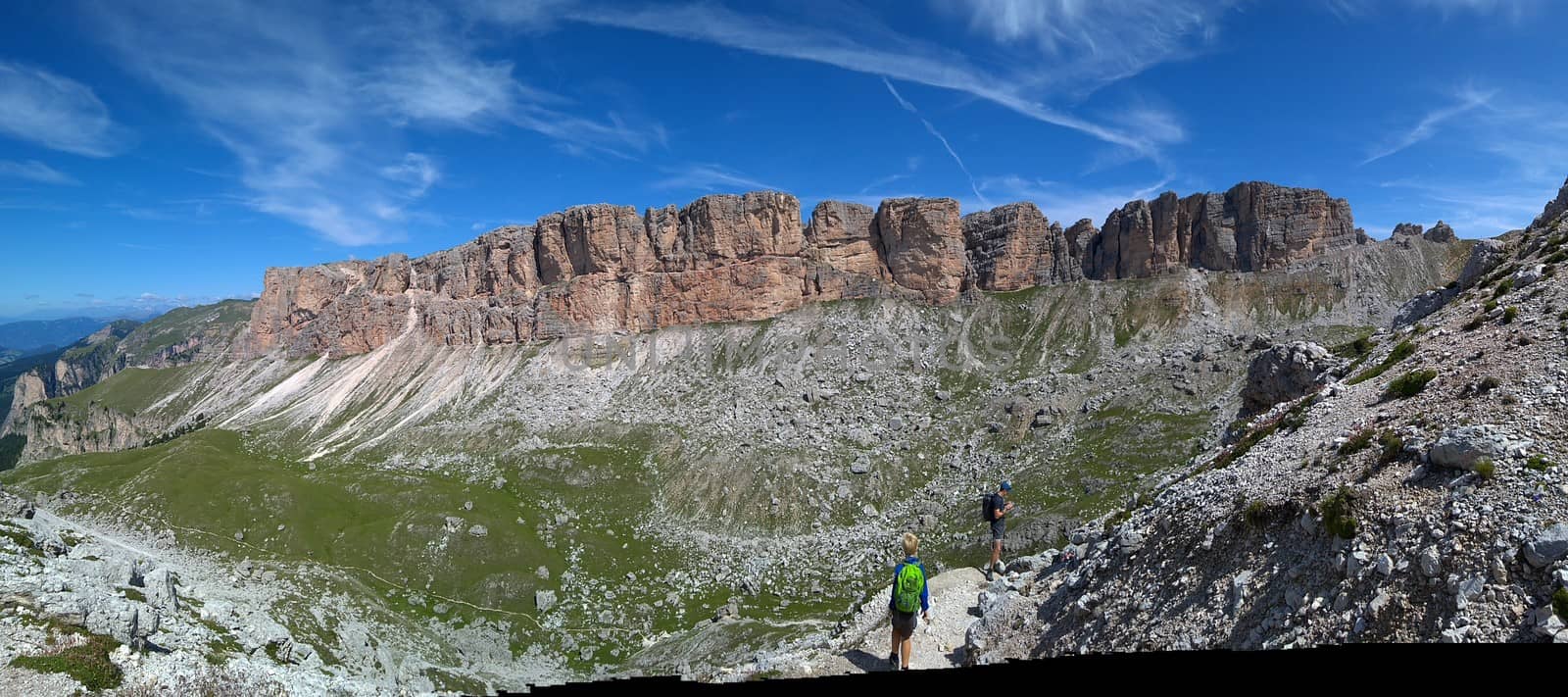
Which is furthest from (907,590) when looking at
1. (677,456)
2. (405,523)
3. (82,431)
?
(82,431)

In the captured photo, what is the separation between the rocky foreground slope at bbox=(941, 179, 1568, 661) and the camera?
983 cm

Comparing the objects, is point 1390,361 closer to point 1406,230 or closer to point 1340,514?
point 1340,514

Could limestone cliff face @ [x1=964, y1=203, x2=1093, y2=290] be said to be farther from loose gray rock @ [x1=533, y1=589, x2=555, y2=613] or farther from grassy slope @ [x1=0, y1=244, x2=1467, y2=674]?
loose gray rock @ [x1=533, y1=589, x2=555, y2=613]

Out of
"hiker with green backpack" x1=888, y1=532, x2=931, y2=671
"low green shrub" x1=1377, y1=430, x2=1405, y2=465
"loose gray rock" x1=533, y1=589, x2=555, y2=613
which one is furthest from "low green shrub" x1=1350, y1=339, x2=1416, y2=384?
"loose gray rock" x1=533, y1=589, x2=555, y2=613

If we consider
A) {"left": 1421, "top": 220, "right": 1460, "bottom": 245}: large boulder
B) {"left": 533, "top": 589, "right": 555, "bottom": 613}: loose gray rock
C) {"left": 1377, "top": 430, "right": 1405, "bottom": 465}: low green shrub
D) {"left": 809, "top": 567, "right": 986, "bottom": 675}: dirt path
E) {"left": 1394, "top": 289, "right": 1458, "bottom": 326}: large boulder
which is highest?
{"left": 1421, "top": 220, "right": 1460, "bottom": 245}: large boulder

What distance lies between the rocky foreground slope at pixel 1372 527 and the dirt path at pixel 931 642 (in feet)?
2.60

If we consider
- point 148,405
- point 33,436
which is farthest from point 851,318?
point 33,436

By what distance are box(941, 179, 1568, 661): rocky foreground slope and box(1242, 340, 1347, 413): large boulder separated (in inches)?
346

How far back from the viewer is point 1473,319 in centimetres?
2045

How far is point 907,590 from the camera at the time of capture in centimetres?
1500

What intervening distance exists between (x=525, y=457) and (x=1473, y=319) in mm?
89942

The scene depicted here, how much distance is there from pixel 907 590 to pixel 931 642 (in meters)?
5.73

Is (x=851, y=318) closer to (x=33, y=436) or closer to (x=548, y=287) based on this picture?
(x=548, y=287)

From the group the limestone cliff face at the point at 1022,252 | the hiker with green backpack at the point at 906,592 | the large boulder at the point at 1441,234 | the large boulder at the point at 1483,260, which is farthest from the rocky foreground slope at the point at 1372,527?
the large boulder at the point at 1441,234
